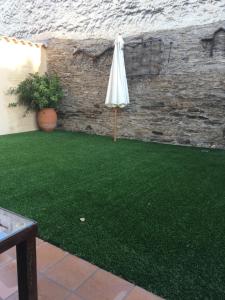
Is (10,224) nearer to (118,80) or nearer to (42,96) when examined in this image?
(118,80)

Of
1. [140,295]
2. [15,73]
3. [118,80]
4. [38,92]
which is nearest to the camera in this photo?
[140,295]

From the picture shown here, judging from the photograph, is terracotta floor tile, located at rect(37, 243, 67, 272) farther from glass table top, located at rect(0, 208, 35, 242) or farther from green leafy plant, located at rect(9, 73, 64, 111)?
green leafy plant, located at rect(9, 73, 64, 111)

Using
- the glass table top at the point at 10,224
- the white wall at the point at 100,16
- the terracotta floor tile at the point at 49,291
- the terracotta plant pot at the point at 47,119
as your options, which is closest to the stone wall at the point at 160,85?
the white wall at the point at 100,16

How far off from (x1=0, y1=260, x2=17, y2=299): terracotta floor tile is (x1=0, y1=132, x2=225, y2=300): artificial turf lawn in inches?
13.8

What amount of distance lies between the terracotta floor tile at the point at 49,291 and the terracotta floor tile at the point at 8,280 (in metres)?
0.14

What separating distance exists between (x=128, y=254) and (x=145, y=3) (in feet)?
17.8

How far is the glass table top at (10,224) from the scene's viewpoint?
3.47 ft

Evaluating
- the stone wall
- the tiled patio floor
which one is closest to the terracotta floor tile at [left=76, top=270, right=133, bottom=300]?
the tiled patio floor

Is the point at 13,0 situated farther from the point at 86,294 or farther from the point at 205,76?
the point at 86,294

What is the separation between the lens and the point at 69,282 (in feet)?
5.07

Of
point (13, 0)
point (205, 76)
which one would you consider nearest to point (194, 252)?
point (205, 76)

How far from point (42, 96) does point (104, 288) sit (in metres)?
5.69

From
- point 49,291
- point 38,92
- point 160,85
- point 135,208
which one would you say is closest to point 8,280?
point 49,291

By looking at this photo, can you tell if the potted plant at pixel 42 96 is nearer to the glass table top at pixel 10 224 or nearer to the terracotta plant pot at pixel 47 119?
the terracotta plant pot at pixel 47 119
